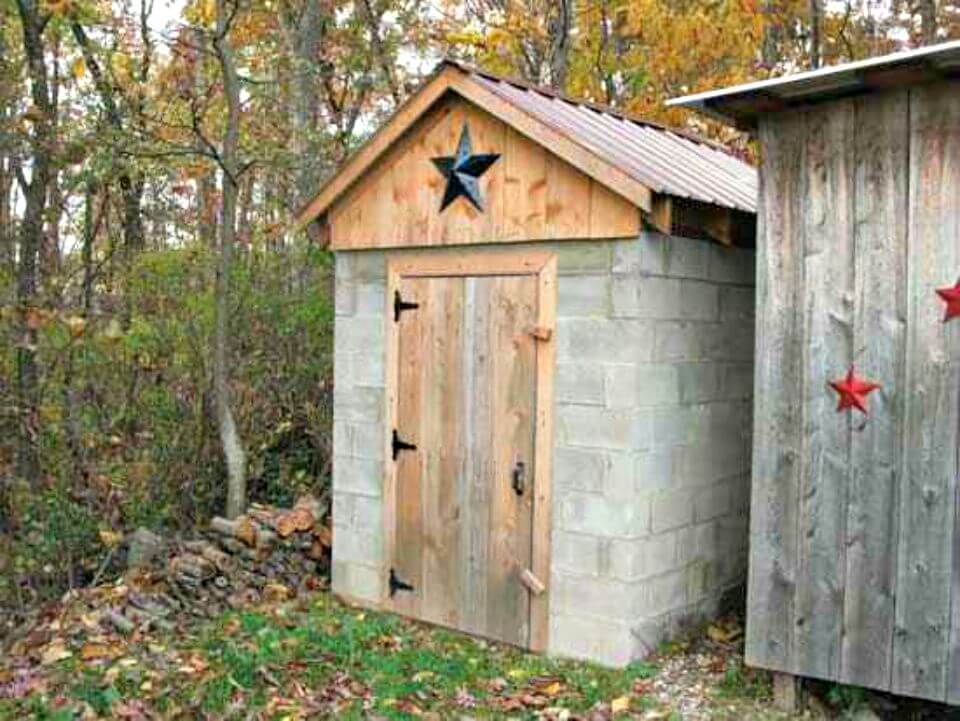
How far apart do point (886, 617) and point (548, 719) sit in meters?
1.56

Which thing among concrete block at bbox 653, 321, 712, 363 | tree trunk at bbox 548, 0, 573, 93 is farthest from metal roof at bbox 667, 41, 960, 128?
tree trunk at bbox 548, 0, 573, 93

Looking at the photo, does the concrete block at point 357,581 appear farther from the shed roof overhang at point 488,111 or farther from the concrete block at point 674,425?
the shed roof overhang at point 488,111

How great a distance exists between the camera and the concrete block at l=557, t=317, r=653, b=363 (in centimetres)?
515

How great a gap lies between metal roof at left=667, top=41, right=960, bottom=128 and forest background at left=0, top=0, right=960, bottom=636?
365 cm

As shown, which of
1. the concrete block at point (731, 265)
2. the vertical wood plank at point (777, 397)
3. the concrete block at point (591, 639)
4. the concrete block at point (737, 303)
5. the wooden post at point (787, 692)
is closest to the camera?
the vertical wood plank at point (777, 397)

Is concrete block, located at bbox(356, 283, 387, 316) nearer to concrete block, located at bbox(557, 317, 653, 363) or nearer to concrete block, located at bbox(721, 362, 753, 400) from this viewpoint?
concrete block, located at bbox(557, 317, 653, 363)

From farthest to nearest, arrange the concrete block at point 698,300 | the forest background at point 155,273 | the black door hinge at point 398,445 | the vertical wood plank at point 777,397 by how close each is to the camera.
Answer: the forest background at point 155,273 → the black door hinge at point 398,445 → the concrete block at point 698,300 → the vertical wood plank at point 777,397

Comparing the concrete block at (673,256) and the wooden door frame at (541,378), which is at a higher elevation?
the concrete block at (673,256)

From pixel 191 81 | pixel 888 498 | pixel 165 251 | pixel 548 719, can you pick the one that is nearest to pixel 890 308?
pixel 888 498

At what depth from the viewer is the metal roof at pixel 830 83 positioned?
13.5 feet

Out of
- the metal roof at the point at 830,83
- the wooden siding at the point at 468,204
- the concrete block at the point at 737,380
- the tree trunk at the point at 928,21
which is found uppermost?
the tree trunk at the point at 928,21

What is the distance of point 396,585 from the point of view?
6.22 meters

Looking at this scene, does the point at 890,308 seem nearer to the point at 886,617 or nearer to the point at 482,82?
the point at 886,617

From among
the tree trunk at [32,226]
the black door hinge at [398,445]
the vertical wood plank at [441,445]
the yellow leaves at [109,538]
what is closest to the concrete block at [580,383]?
the vertical wood plank at [441,445]
